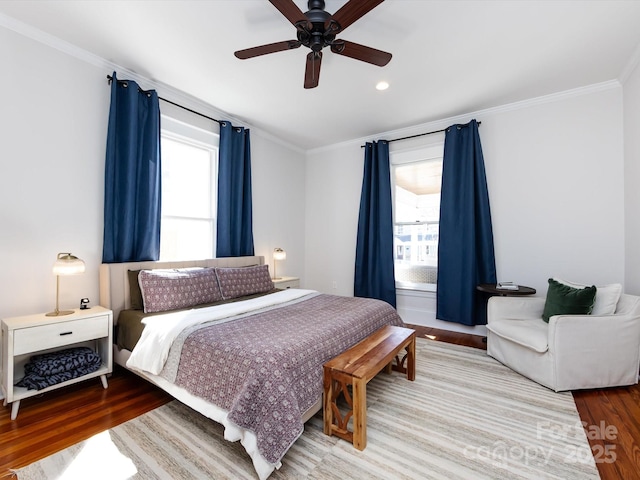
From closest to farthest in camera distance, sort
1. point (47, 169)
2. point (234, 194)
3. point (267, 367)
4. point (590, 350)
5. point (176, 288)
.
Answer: point (267, 367)
point (590, 350)
point (47, 169)
point (176, 288)
point (234, 194)

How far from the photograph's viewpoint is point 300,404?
1704 mm

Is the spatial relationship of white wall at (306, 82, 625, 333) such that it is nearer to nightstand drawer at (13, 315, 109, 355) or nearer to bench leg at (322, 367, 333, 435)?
bench leg at (322, 367, 333, 435)

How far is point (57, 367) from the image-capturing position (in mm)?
2219

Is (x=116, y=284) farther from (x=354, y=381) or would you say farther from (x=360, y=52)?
(x=360, y=52)

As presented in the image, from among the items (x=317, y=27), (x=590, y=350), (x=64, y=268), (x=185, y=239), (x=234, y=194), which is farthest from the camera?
(x=234, y=194)

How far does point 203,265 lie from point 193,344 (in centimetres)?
168

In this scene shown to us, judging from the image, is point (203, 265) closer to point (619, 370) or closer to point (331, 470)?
point (331, 470)

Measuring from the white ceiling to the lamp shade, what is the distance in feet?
6.21

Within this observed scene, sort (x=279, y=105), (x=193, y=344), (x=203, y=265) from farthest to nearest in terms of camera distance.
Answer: (x=279, y=105) → (x=203, y=265) → (x=193, y=344)

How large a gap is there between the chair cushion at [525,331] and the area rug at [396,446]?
38 cm

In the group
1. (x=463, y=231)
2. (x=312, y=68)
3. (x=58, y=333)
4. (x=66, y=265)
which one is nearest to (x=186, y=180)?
(x=66, y=265)

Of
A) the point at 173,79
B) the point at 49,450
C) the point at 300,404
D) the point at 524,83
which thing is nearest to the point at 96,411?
the point at 49,450

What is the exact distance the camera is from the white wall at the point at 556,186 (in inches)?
126

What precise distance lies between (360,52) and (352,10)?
1.35ft
